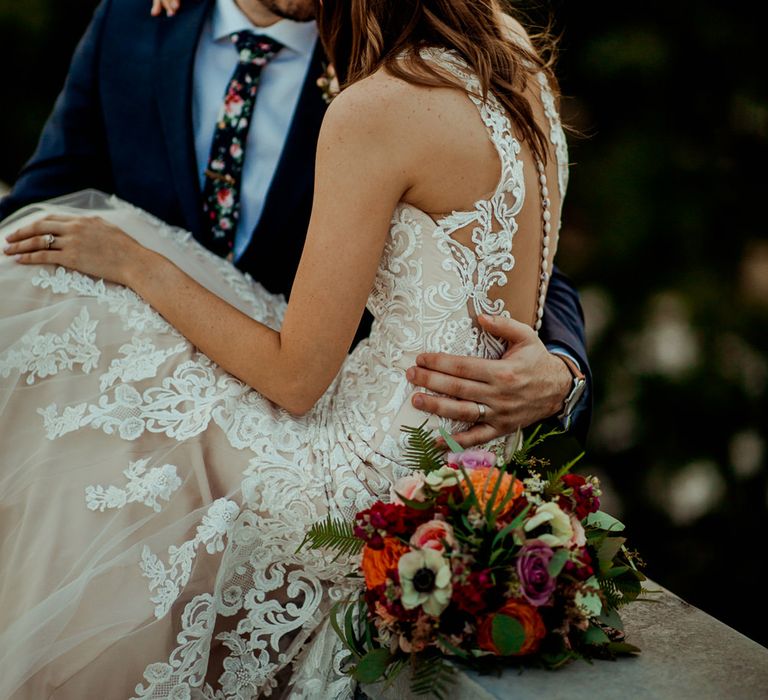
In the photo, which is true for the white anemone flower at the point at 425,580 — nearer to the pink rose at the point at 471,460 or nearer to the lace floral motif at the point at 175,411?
the pink rose at the point at 471,460

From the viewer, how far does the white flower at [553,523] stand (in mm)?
Answer: 1387

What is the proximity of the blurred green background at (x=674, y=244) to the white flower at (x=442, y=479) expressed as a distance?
2.11 m

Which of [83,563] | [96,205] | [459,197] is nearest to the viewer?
[83,563]

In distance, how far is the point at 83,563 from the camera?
153cm

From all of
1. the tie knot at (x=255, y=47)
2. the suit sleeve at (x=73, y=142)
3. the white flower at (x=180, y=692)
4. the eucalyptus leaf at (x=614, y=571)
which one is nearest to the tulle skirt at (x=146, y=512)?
the white flower at (x=180, y=692)

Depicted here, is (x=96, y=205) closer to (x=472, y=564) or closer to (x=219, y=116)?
(x=219, y=116)

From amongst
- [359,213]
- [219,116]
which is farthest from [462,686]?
[219,116]

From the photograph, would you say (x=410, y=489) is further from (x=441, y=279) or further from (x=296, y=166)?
(x=296, y=166)

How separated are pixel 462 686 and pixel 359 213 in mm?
776

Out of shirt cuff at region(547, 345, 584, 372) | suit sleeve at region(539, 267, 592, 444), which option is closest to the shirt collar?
suit sleeve at region(539, 267, 592, 444)

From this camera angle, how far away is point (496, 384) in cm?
176

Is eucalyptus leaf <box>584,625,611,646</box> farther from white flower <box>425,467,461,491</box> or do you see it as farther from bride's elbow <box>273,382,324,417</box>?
bride's elbow <box>273,382,324,417</box>

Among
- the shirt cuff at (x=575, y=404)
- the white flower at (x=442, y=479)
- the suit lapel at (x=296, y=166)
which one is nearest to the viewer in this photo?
the white flower at (x=442, y=479)

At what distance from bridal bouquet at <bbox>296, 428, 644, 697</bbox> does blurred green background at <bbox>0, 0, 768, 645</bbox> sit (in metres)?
2.00
